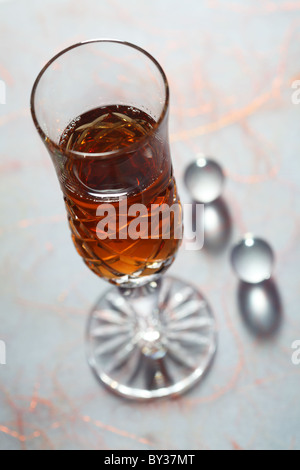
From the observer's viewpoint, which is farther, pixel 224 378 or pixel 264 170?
pixel 264 170

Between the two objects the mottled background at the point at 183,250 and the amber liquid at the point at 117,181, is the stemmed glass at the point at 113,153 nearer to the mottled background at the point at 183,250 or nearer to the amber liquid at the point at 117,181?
the amber liquid at the point at 117,181

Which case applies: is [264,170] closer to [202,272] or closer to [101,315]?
[202,272]

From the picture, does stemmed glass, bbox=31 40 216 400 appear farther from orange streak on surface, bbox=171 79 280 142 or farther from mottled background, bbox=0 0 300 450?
orange streak on surface, bbox=171 79 280 142

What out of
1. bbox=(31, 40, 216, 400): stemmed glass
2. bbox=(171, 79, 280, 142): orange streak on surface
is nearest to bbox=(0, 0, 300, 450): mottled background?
bbox=(171, 79, 280, 142): orange streak on surface

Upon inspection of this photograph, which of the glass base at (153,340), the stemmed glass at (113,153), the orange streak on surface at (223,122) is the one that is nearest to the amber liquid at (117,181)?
the stemmed glass at (113,153)

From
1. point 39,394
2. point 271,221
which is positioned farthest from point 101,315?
point 271,221
